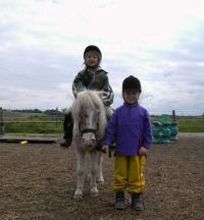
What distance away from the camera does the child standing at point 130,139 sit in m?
6.77

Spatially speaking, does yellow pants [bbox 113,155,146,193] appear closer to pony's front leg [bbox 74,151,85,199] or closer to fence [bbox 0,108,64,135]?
pony's front leg [bbox 74,151,85,199]

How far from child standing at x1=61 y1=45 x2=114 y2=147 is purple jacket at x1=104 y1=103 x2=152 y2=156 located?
79 cm

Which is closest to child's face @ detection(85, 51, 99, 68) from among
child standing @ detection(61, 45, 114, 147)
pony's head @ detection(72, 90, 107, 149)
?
child standing @ detection(61, 45, 114, 147)

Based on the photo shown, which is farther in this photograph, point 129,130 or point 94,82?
point 94,82

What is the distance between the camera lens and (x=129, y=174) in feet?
22.4

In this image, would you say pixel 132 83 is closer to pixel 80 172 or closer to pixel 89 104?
pixel 89 104

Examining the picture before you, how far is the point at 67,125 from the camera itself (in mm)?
7723

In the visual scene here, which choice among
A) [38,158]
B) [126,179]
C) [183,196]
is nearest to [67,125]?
[126,179]

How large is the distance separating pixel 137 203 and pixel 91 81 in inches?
82.5

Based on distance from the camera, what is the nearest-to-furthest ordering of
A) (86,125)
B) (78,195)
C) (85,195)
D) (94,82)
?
(86,125)
(78,195)
(85,195)
(94,82)

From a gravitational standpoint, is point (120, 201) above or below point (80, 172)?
below

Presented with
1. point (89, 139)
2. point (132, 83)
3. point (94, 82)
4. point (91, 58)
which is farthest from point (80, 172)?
point (91, 58)

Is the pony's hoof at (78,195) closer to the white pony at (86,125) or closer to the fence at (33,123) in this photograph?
the white pony at (86,125)

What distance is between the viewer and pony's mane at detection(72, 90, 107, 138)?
277 inches
